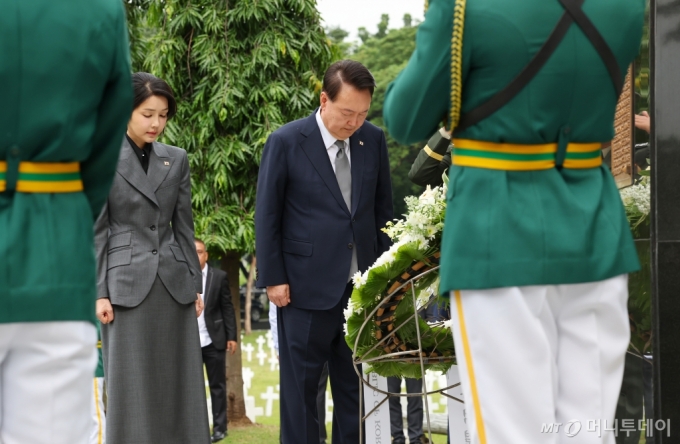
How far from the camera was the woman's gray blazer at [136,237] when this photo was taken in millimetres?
5941

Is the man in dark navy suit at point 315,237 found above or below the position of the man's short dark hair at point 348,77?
below

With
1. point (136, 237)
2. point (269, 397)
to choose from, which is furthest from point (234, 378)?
point (136, 237)

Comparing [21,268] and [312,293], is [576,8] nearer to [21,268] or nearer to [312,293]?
[21,268]

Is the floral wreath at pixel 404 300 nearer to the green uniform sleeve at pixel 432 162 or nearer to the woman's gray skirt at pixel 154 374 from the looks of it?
the green uniform sleeve at pixel 432 162

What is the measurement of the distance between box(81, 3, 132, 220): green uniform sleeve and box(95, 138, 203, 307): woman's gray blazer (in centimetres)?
246

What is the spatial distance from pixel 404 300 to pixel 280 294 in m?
1.15

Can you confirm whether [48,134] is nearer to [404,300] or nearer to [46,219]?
[46,219]

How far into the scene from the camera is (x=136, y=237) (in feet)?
19.6

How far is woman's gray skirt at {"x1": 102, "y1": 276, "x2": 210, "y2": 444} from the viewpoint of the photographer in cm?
604

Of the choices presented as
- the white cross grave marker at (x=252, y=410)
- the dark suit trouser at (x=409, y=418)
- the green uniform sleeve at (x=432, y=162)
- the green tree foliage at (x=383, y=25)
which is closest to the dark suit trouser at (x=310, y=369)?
the green uniform sleeve at (x=432, y=162)

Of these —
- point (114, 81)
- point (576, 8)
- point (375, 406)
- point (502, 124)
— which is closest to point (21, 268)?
point (114, 81)

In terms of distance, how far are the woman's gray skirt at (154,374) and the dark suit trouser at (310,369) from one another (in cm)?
57

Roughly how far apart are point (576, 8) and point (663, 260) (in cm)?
194

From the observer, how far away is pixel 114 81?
11.0 feet
